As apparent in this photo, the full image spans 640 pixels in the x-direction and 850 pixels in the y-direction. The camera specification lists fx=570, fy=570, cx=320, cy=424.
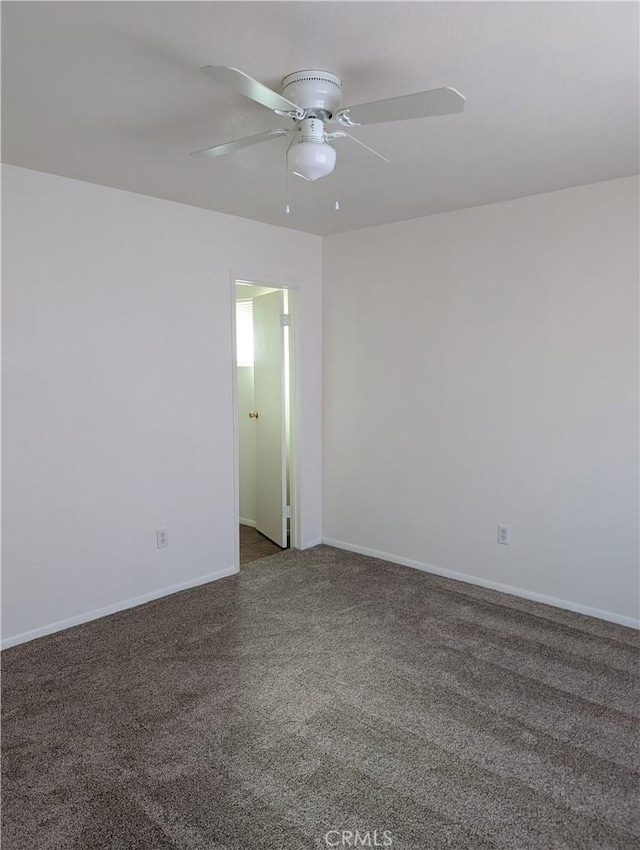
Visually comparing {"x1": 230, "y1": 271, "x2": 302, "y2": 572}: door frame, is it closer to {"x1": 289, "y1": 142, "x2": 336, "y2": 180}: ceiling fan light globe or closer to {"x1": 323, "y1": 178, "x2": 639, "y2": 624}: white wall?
{"x1": 323, "y1": 178, "x2": 639, "y2": 624}: white wall

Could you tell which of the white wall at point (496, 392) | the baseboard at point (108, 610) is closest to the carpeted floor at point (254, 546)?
the baseboard at point (108, 610)

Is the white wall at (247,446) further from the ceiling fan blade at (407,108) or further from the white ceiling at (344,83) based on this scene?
the ceiling fan blade at (407,108)

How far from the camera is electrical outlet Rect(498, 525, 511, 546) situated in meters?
3.67

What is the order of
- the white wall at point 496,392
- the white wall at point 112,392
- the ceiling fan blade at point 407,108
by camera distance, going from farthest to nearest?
the white wall at point 496,392 < the white wall at point 112,392 < the ceiling fan blade at point 407,108

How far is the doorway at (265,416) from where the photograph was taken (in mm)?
4555

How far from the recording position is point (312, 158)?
1.99m

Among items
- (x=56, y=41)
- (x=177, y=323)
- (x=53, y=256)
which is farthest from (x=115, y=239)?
(x=56, y=41)

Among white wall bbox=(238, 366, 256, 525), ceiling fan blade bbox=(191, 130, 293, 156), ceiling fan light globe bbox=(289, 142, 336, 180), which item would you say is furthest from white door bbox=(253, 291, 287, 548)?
ceiling fan light globe bbox=(289, 142, 336, 180)

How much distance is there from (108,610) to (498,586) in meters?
2.45

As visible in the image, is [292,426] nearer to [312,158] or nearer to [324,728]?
[324,728]

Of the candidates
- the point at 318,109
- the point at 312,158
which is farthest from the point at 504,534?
the point at 318,109

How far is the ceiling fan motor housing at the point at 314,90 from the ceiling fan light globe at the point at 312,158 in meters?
0.12

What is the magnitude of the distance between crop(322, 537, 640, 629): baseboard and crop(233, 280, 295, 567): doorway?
1.69 ft

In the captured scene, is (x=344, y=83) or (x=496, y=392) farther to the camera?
(x=496, y=392)
